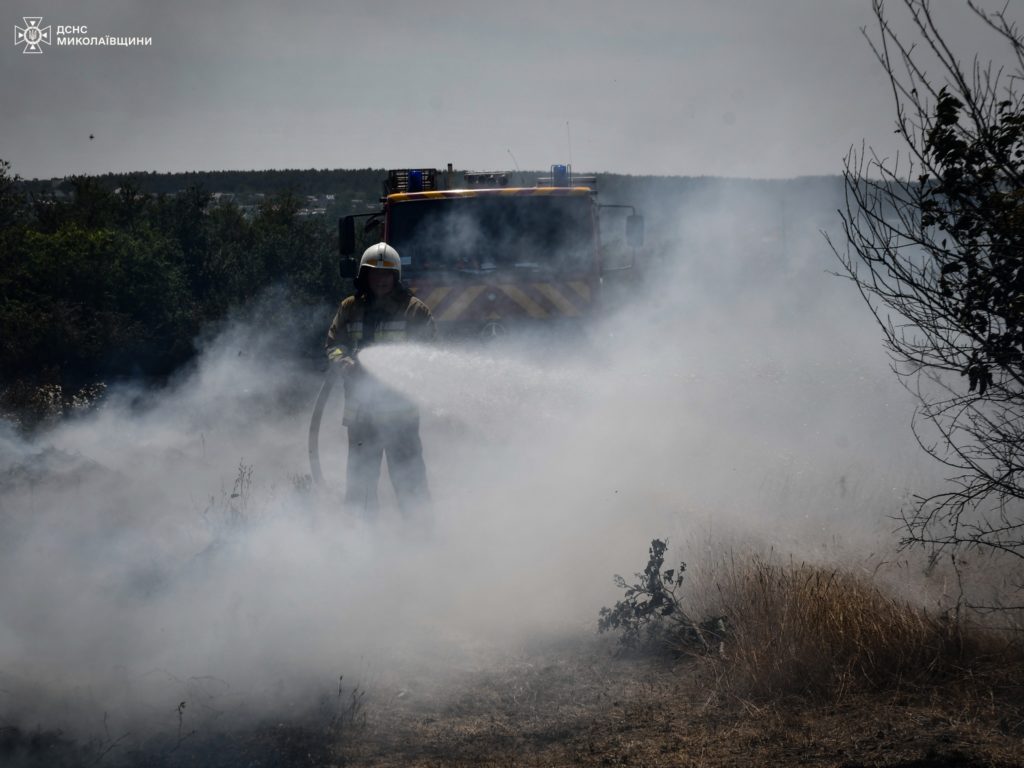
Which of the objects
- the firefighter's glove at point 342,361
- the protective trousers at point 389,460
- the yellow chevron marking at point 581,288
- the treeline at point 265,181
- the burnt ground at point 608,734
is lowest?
the burnt ground at point 608,734

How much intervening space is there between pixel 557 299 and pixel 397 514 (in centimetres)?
337

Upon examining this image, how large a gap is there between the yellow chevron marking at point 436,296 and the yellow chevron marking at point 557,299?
0.88 m

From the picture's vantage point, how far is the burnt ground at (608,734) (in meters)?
3.77

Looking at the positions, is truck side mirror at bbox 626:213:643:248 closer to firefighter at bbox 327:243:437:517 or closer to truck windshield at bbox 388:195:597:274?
truck windshield at bbox 388:195:597:274

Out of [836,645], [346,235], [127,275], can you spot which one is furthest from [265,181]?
[836,645]

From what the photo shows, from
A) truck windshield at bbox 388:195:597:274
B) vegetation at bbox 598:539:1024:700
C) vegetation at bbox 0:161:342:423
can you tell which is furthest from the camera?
vegetation at bbox 0:161:342:423

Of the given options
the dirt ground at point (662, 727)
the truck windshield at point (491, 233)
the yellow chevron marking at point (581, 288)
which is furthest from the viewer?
the yellow chevron marking at point (581, 288)

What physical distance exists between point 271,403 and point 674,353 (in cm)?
562

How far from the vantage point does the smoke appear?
4.85 metres

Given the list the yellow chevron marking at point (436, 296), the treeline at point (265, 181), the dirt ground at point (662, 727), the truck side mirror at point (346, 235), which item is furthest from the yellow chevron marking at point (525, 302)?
the treeline at point (265, 181)

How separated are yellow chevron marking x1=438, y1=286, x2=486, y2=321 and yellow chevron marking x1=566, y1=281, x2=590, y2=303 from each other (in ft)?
3.01

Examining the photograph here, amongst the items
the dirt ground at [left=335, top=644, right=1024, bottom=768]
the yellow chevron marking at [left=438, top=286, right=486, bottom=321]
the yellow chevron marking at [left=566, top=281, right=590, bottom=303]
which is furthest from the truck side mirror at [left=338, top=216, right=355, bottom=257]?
the dirt ground at [left=335, top=644, right=1024, bottom=768]

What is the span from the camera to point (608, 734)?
4133 mm

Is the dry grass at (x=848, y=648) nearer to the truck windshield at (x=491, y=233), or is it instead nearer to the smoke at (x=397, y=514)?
the smoke at (x=397, y=514)
